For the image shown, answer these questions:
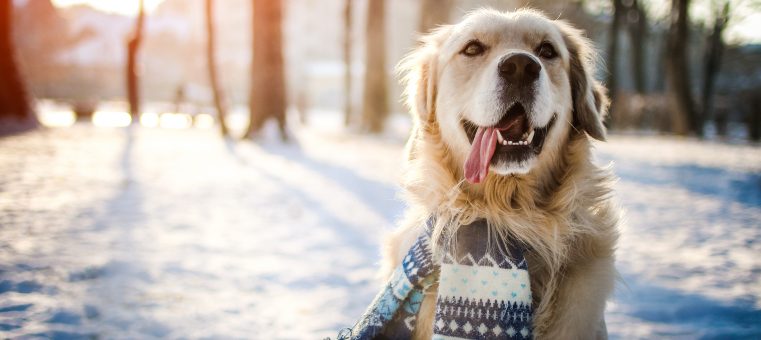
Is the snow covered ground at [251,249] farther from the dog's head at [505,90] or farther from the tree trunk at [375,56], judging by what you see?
the tree trunk at [375,56]

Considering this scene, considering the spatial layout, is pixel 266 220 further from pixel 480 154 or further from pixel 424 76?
pixel 480 154

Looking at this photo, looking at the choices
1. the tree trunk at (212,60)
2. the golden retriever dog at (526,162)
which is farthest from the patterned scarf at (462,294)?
the tree trunk at (212,60)

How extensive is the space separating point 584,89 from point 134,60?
19545mm

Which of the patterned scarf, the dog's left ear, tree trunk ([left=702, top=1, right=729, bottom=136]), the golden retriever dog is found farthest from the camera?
tree trunk ([left=702, top=1, right=729, bottom=136])

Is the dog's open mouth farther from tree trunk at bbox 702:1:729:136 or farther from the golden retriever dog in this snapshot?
tree trunk at bbox 702:1:729:136

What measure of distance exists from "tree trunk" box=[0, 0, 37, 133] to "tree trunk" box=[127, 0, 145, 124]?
17.6 feet

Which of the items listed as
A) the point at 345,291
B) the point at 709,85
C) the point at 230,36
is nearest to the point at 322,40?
the point at 230,36

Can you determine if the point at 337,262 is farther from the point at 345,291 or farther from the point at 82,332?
the point at 82,332

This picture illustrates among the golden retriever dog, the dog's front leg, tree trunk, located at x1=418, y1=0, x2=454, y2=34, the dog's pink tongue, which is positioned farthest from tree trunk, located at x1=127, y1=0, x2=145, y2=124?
the dog's front leg

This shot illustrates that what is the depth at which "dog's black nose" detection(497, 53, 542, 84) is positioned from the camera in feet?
6.59

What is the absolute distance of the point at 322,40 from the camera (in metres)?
65.0

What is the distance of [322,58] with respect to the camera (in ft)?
221

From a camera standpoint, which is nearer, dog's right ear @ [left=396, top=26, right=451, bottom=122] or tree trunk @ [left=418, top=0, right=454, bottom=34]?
dog's right ear @ [left=396, top=26, right=451, bottom=122]

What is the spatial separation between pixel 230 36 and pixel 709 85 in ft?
174
